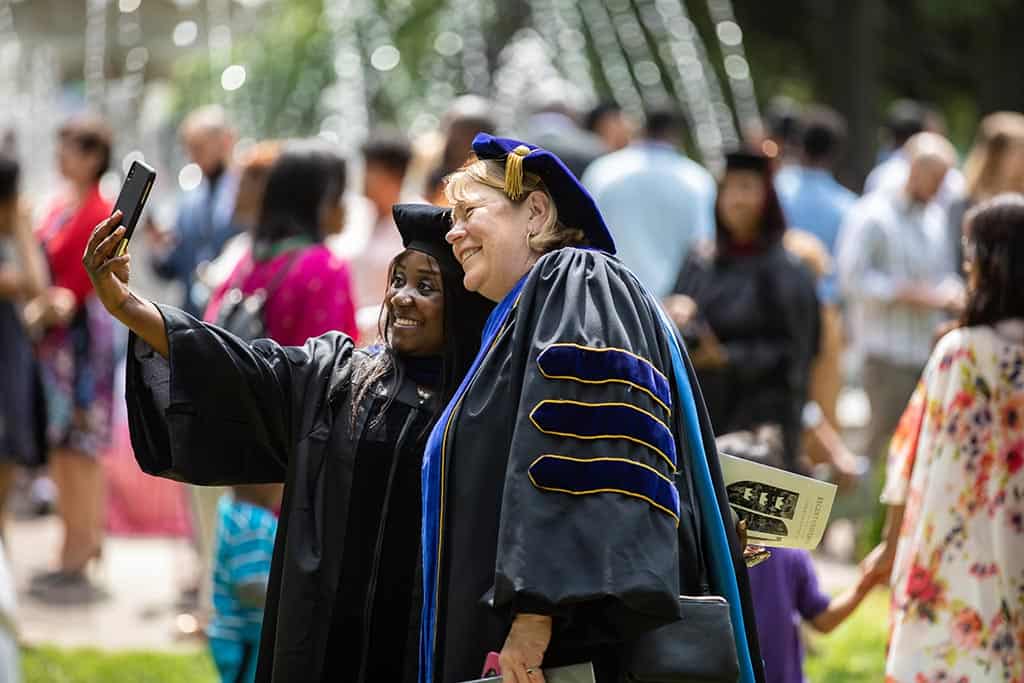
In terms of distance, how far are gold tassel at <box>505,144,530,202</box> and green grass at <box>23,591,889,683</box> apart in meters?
3.46

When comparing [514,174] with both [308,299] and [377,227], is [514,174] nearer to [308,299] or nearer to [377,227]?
[308,299]

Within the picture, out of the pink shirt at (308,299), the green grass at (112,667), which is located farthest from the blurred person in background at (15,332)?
the pink shirt at (308,299)

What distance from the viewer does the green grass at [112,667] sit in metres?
6.61

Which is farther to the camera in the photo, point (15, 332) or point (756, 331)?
point (15, 332)

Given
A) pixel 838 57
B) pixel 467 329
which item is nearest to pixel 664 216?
pixel 467 329

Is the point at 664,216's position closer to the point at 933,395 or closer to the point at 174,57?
the point at 933,395

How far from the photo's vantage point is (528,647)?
3.39m

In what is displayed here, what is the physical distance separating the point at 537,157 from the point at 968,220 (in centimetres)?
186

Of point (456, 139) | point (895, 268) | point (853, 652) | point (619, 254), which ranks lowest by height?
point (853, 652)

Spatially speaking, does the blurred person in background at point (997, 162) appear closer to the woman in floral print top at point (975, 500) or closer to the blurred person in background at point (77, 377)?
the woman in floral print top at point (975, 500)

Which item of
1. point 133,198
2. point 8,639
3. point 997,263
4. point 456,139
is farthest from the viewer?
point 456,139

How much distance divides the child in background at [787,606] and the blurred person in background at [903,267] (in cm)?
397

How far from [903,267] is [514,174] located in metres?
5.65

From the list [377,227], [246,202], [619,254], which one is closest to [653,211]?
[619,254]
